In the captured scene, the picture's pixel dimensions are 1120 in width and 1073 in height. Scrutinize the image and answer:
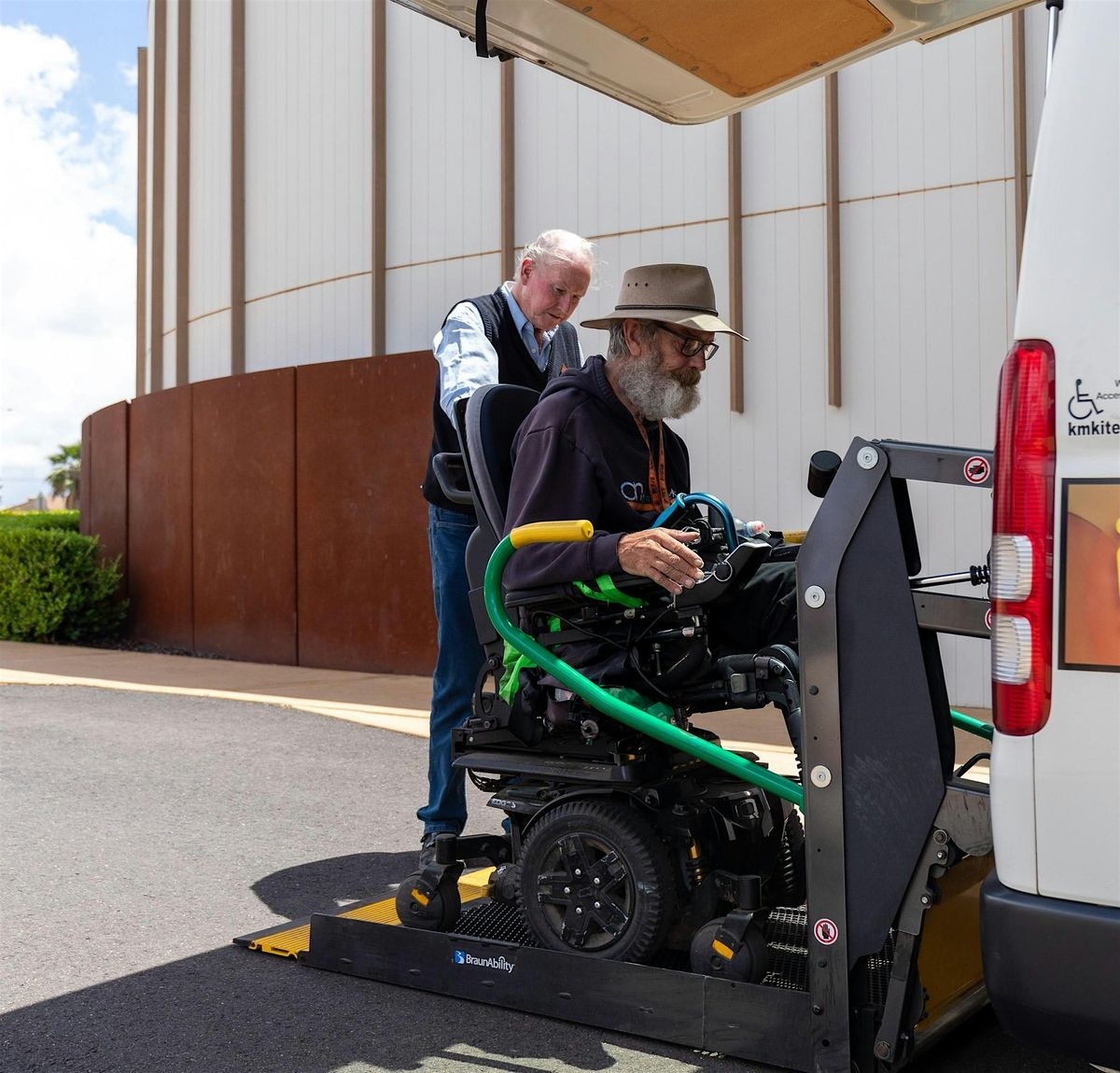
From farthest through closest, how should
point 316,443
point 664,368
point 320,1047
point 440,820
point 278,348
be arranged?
point 278,348, point 316,443, point 440,820, point 664,368, point 320,1047

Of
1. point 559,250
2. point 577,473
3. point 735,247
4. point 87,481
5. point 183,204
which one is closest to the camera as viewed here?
point 577,473

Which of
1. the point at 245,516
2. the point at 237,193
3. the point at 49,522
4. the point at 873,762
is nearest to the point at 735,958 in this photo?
the point at 873,762

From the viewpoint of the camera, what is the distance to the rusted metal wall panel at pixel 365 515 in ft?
35.2

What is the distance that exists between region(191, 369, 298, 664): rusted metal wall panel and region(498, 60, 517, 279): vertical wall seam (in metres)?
2.16

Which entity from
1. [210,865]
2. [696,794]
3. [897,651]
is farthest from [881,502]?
[210,865]

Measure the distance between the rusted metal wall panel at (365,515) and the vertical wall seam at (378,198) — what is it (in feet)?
4.01

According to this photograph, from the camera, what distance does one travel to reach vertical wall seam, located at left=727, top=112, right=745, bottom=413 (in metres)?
10.2

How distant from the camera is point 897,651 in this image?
265cm

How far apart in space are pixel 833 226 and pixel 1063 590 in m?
8.21

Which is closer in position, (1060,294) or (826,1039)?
(1060,294)

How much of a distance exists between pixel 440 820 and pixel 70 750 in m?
3.48

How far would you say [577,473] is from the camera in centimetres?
346

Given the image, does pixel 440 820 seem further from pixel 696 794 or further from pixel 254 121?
pixel 254 121

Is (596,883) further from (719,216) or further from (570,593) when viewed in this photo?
(719,216)
